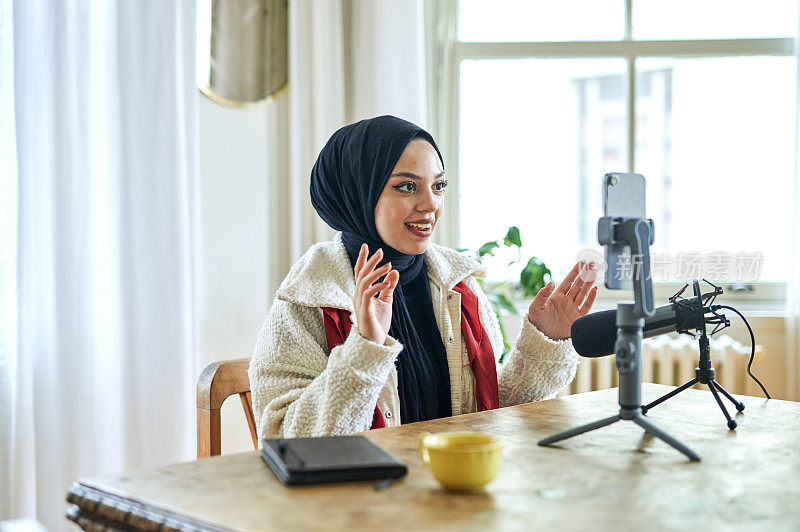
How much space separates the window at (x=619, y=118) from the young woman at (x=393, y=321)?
4.90ft

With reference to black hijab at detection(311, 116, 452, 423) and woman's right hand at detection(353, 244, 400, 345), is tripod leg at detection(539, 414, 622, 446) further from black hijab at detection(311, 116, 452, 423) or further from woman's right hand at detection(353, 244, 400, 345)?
black hijab at detection(311, 116, 452, 423)

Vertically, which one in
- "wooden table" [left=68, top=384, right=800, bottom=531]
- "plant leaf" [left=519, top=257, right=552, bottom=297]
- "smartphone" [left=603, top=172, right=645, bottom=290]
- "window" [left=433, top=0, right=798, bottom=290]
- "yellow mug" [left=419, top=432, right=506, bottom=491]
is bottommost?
"wooden table" [left=68, top=384, right=800, bottom=531]

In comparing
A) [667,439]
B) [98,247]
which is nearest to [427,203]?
[667,439]

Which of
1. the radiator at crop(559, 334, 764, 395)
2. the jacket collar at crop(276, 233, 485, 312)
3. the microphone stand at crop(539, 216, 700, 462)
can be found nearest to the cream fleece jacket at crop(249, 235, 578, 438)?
the jacket collar at crop(276, 233, 485, 312)

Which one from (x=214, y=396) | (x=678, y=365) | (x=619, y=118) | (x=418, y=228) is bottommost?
(x=678, y=365)

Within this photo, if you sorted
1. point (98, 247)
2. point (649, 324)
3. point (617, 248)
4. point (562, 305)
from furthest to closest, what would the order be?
1. point (98, 247)
2. point (562, 305)
3. point (649, 324)
4. point (617, 248)

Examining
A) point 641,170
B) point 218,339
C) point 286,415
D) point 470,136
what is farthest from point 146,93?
point 641,170

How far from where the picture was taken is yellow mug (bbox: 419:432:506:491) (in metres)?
0.90

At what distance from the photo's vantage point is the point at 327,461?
3.24 ft

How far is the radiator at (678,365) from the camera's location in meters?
2.91

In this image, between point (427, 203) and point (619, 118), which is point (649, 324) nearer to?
point (427, 203)

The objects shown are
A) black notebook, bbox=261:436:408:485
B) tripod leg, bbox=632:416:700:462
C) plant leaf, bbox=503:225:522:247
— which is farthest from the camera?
plant leaf, bbox=503:225:522:247

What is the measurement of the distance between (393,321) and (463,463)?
81cm

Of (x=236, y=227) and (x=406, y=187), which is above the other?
(x=406, y=187)
